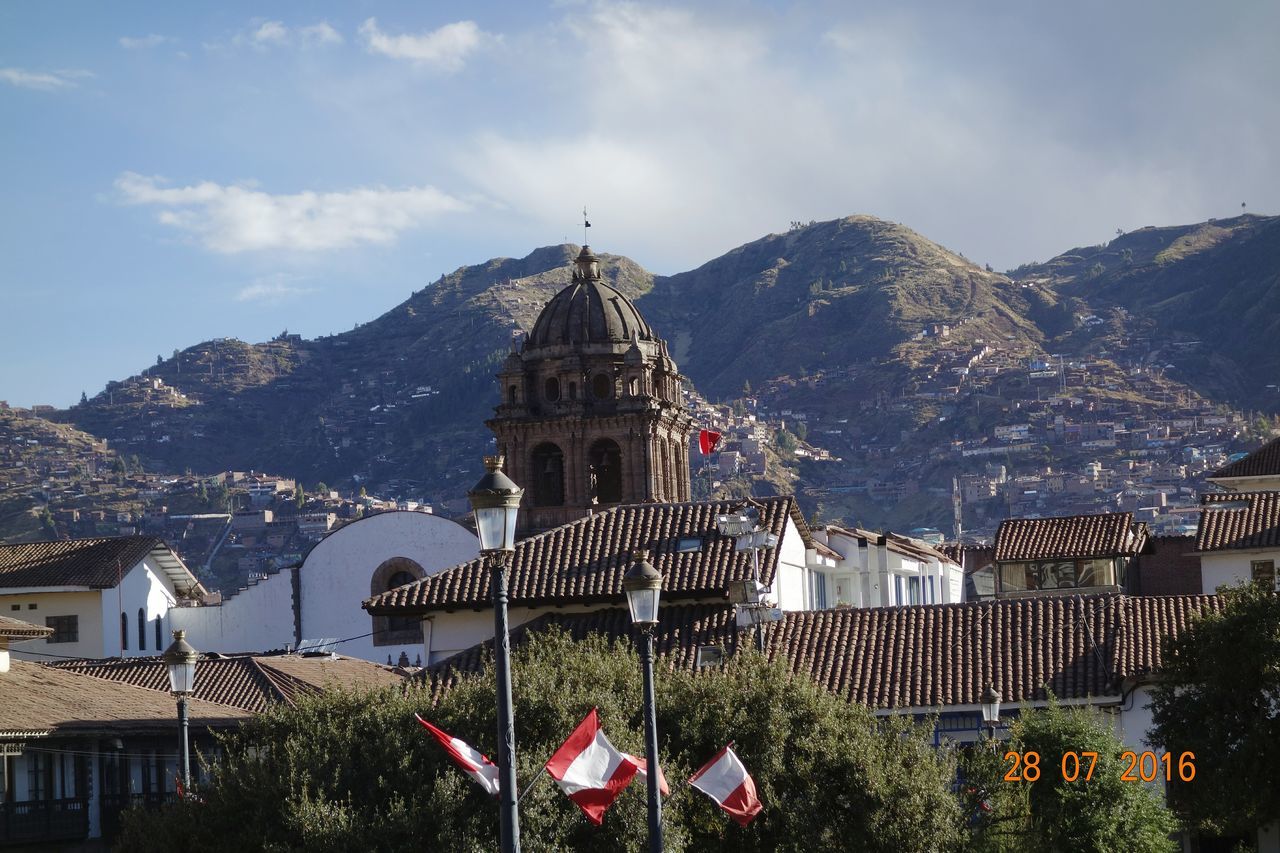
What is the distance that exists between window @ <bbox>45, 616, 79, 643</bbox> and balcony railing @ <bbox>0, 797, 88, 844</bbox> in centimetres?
3711

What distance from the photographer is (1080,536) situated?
77.2 m

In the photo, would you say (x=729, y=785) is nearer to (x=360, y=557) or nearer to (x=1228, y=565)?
(x=1228, y=565)

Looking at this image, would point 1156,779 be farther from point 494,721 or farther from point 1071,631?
point 494,721

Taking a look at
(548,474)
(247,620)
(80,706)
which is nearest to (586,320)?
(548,474)

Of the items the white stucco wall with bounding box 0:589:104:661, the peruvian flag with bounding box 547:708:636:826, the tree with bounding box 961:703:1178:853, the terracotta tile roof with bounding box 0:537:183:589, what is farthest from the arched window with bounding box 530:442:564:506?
the peruvian flag with bounding box 547:708:636:826

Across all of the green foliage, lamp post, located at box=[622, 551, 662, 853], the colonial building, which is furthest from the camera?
the colonial building

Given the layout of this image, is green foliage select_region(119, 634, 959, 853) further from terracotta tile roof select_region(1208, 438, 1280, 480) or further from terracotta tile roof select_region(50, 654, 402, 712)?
terracotta tile roof select_region(1208, 438, 1280, 480)

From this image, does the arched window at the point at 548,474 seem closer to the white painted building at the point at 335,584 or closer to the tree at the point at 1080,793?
the white painted building at the point at 335,584

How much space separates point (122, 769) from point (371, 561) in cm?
4030

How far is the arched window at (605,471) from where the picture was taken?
80.0 meters

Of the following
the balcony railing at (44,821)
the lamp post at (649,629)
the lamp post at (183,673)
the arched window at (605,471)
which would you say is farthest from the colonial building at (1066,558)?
the lamp post at (649,629)

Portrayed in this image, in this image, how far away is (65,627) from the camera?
266 feet

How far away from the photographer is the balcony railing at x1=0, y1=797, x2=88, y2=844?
42.8 metres

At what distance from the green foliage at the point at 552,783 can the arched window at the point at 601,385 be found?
48.0 metres
